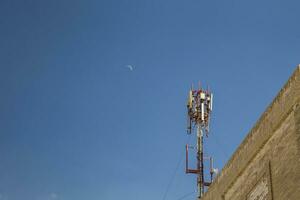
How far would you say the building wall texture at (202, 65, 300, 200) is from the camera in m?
14.7

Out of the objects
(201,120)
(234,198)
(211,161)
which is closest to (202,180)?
(211,161)

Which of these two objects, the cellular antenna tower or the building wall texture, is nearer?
the building wall texture

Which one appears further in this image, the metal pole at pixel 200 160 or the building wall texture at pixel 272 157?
the metal pole at pixel 200 160

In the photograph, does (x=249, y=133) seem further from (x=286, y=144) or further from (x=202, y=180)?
(x=202, y=180)

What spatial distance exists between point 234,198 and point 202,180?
33.4ft

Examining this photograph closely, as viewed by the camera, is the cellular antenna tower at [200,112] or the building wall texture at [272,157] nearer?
the building wall texture at [272,157]

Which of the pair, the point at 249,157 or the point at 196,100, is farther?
the point at 196,100

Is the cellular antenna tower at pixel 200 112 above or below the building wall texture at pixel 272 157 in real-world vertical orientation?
above

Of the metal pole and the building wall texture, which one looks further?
the metal pole

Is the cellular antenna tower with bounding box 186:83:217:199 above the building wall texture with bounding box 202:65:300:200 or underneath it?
above

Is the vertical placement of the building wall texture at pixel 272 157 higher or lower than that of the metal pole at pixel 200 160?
lower

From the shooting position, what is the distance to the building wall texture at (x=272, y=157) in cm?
1471

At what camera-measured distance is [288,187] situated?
14.6 meters

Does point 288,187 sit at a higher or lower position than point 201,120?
lower
